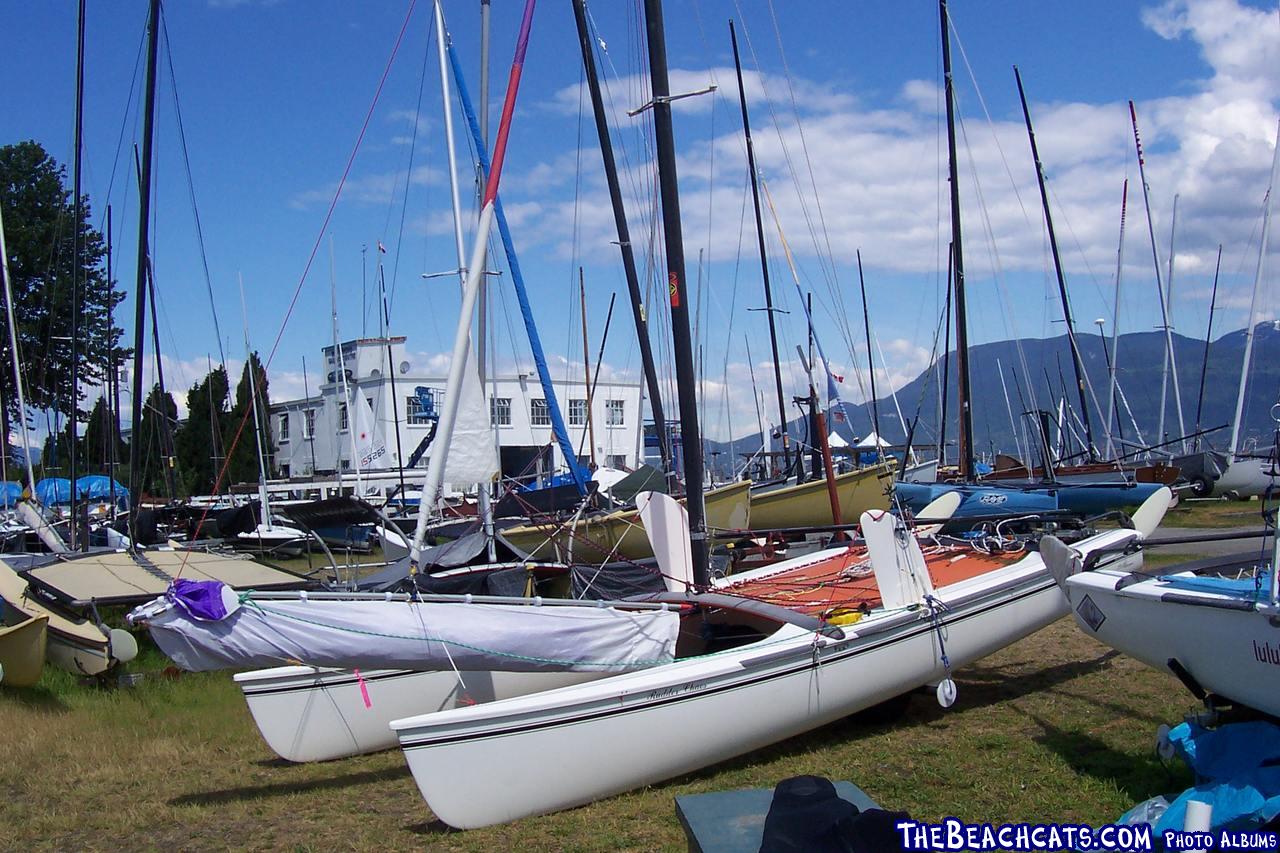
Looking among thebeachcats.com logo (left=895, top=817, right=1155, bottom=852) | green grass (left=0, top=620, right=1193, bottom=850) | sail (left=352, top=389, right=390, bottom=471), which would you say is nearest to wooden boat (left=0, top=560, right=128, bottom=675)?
green grass (left=0, top=620, right=1193, bottom=850)

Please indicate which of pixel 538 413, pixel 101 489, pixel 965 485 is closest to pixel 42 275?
pixel 101 489

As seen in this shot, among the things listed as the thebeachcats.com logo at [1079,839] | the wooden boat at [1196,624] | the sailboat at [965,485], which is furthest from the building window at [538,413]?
the thebeachcats.com logo at [1079,839]

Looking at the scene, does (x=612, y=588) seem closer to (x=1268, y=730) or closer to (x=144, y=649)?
(x=144, y=649)

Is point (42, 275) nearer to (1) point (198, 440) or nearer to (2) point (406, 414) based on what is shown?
(1) point (198, 440)

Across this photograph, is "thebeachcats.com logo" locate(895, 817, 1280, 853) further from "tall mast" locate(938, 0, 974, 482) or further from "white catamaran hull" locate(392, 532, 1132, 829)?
"tall mast" locate(938, 0, 974, 482)

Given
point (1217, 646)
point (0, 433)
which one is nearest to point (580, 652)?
point (1217, 646)

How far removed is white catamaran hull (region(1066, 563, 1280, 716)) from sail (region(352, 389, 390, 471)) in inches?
1423

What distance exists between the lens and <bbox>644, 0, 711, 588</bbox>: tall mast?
356 inches

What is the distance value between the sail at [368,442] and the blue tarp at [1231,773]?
37.1m

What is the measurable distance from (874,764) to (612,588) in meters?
4.21

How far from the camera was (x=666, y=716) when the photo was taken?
6.91m

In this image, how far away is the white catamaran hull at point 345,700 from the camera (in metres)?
8.17

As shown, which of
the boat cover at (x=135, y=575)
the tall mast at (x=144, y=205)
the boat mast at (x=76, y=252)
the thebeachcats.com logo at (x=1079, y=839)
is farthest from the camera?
the boat mast at (x=76, y=252)

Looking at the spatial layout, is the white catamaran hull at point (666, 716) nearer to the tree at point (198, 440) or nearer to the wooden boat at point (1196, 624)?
the wooden boat at point (1196, 624)
